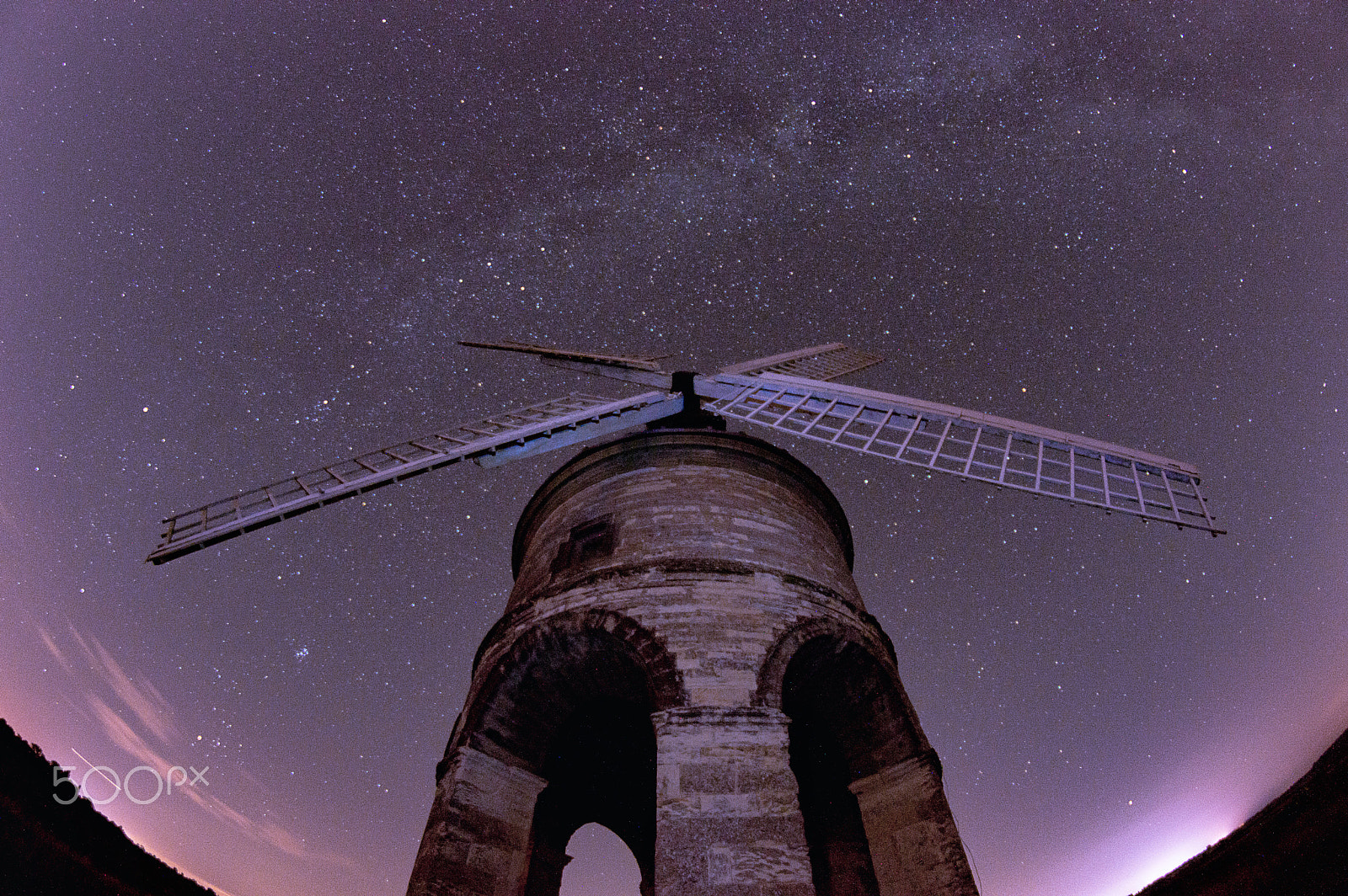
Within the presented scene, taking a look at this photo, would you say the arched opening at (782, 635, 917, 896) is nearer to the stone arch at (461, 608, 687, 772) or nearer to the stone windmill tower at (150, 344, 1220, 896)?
the stone windmill tower at (150, 344, 1220, 896)


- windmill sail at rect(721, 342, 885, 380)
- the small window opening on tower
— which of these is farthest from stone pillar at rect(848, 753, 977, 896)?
windmill sail at rect(721, 342, 885, 380)

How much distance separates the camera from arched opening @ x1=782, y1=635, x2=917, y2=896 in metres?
7.21

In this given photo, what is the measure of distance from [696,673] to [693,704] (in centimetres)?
32

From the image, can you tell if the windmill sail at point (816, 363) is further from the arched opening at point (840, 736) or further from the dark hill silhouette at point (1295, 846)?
the dark hill silhouette at point (1295, 846)

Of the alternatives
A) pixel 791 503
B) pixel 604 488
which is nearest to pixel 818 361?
pixel 791 503

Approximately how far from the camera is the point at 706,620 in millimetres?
6848

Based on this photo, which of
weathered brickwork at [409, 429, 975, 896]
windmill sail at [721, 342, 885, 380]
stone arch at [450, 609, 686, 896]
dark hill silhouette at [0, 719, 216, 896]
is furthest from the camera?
windmill sail at [721, 342, 885, 380]

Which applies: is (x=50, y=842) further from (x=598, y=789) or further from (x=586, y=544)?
(x=598, y=789)

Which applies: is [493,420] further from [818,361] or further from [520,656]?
[818,361]

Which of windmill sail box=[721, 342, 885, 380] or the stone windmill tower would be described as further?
windmill sail box=[721, 342, 885, 380]

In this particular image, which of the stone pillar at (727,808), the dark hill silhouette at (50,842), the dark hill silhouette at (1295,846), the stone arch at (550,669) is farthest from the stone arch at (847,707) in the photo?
the dark hill silhouette at (50,842)

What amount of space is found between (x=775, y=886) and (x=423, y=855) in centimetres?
327

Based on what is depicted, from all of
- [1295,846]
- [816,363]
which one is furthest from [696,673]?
[816,363]

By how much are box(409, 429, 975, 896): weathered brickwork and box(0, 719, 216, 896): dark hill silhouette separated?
231 cm
